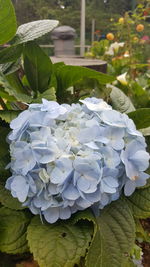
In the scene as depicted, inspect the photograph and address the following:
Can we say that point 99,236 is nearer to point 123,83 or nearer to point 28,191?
point 28,191

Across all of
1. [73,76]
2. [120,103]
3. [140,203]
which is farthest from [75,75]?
[140,203]

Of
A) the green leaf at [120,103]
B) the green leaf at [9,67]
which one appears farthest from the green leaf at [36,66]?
the green leaf at [120,103]

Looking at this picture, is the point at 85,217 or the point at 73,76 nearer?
the point at 85,217

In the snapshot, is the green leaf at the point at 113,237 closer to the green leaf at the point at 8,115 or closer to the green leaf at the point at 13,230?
the green leaf at the point at 13,230

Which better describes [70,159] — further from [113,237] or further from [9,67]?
[9,67]

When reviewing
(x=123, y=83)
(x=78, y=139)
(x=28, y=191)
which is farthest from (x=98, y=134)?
(x=123, y=83)
